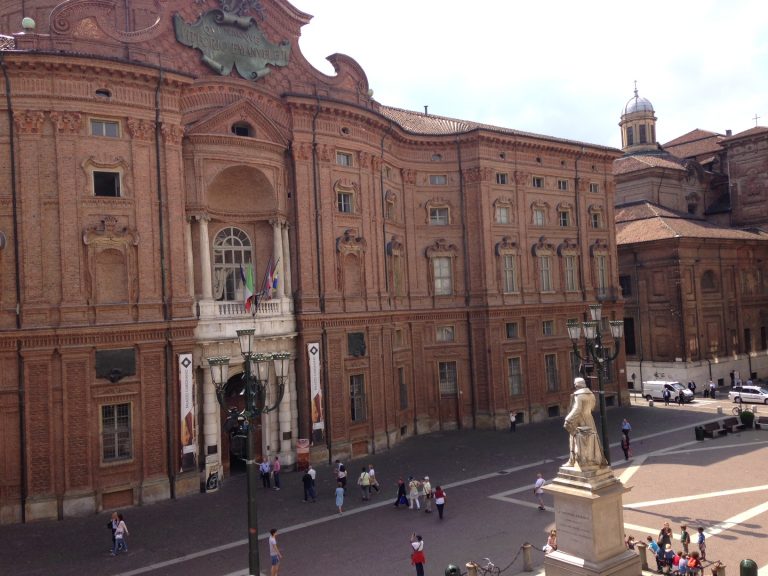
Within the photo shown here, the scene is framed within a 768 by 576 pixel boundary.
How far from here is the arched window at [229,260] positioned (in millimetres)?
30344

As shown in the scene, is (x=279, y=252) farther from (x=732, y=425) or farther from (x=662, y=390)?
(x=662, y=390)

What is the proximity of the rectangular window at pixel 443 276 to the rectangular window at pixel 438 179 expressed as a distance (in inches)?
186

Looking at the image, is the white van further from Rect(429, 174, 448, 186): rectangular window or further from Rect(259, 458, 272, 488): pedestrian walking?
Rect(259, 458, 272, 488): pedestrian walking

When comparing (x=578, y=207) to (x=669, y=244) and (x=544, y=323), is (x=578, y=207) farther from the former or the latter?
(x=669, y=244)

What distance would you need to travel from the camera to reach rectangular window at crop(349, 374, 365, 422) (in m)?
33.1

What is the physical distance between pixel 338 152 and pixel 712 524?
77.0ft

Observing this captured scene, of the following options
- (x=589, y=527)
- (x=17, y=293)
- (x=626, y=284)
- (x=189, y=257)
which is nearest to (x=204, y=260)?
(x=189, y=257)

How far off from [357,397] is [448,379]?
8.80 meters

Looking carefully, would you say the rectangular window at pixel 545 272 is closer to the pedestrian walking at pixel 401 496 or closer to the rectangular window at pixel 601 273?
the rectangular window at pixel 601 273

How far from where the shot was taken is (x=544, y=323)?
1699 inches

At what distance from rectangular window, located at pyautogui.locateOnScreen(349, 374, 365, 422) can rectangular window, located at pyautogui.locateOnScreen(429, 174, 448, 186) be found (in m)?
14.0

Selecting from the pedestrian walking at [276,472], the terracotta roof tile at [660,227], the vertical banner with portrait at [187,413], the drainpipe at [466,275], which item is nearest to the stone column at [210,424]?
the vertical banner with portrait at [187,413]

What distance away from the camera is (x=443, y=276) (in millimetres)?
40531

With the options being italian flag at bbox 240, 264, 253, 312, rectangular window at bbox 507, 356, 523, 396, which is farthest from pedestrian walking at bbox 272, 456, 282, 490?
rectangular window at bbox 507, 356, 523, 396
